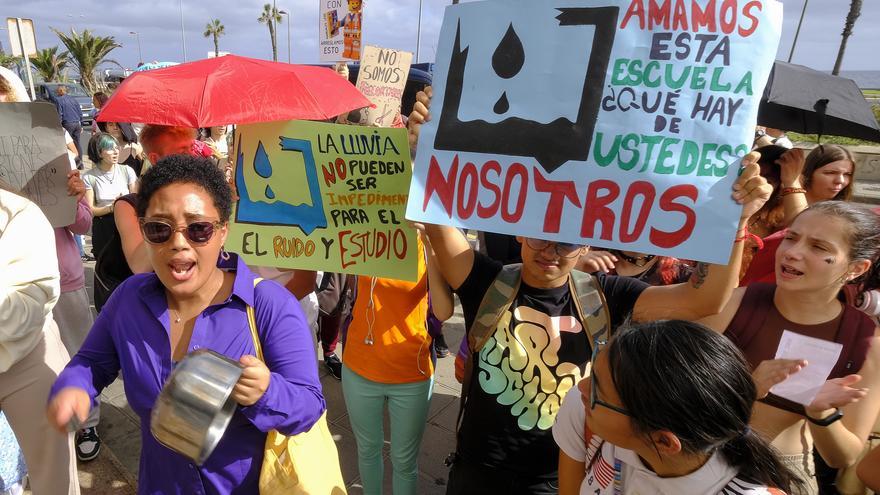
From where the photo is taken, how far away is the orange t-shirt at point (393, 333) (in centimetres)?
225

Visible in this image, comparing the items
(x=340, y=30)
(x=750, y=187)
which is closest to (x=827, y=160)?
(x=750, y=187)

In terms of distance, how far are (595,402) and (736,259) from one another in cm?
68

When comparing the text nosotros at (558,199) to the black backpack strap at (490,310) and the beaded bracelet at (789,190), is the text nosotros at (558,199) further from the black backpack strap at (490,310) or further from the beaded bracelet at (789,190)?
the beaded bracelet at (789,190)

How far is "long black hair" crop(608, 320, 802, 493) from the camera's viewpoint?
1107mm

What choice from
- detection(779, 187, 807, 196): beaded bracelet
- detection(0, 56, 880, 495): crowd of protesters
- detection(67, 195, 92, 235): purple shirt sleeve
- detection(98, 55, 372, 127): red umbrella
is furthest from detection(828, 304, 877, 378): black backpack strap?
detection(67, 195, 92, 235): purple shirt sleeve

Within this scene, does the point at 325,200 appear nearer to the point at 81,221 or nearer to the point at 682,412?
the point at 682,412

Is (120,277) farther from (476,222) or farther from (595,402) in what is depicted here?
(595,402)

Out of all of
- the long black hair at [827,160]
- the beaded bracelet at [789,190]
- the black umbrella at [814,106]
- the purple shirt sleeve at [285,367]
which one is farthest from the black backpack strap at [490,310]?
the black umbrella at [814,106]

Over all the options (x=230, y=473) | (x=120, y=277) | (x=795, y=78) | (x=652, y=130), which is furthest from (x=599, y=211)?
(x=795, y=78)

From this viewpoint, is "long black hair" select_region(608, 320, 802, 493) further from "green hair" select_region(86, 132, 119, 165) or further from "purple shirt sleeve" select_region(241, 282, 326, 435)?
"green hair" select_region(86, 132, 119, 165)

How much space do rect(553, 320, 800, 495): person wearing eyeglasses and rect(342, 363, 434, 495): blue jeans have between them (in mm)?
1229

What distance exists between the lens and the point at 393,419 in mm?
2354

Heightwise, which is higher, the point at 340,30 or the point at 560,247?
the point at 340,30

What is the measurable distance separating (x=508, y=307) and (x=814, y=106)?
3.57 metres
